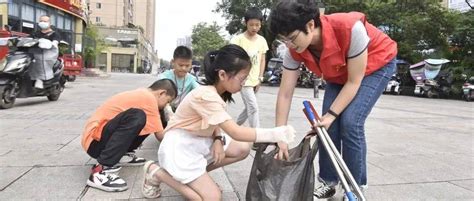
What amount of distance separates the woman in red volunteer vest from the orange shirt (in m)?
1.00

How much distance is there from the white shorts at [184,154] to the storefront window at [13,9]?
1856cm

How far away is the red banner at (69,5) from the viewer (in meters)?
22.6

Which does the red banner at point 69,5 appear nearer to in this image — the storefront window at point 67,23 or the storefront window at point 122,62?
the storefront window at point 67,23

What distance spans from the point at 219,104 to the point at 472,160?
308 cm

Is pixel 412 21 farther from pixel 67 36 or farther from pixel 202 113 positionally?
pixel 202 113

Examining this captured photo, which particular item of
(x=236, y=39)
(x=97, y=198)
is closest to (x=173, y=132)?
(x=97, y=198)

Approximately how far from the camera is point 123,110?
312cm

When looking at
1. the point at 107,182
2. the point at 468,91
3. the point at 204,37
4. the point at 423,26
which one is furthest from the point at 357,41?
the point at 204,37

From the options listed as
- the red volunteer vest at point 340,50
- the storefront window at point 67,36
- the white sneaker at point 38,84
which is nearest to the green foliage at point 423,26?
the white sneaker at point 38,84

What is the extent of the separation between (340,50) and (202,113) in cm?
83

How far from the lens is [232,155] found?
2844mm

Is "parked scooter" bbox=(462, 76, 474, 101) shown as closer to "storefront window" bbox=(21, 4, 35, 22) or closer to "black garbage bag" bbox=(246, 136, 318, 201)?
"black garbage bag" bbox=(246, 136, 318, 201)

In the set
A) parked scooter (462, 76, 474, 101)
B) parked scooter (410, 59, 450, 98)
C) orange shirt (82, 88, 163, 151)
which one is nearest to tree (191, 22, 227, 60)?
parked scooter (410, 59, 450, 98)

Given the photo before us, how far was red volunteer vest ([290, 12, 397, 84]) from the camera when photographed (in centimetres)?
234
